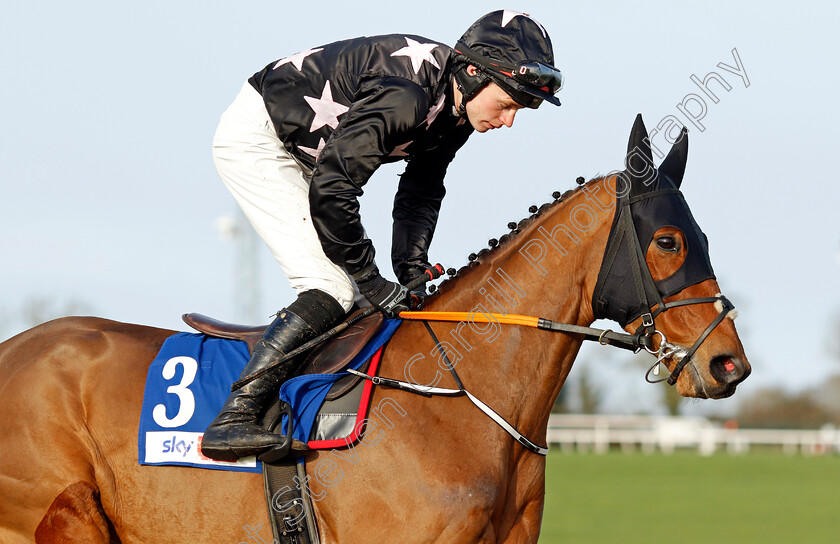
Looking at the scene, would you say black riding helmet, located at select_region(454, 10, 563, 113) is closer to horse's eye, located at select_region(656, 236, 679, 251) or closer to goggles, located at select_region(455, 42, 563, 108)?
goggles, located at select_region(455, 42, 563, 108)

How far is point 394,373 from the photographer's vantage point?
492 cm

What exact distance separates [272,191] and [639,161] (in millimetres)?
1864

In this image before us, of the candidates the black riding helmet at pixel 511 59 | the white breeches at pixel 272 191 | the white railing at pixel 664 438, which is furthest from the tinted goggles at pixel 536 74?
the white railing at pixel 664 438

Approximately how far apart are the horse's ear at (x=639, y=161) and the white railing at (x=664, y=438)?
1327 inches

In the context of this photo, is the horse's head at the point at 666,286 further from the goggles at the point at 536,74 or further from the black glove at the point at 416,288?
the black glove at the point at 416,288

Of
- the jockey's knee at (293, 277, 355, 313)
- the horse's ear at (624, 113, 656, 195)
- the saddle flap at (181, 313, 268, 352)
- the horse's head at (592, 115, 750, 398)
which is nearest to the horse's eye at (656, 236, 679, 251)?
the horse's head at (592, 115, 750, 398)

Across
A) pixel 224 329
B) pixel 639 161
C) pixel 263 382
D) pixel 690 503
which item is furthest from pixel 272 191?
pixel 690 503

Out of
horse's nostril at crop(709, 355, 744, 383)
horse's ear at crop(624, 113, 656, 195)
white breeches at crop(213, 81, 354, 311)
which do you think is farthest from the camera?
white breeches at crop(213, 81, 354, 311)

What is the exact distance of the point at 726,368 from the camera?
4.60 m

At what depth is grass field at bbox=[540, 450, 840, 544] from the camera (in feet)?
44.5

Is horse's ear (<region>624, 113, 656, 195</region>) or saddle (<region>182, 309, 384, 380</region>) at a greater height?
horse's ear (<region>624, 113, 656, 195</region>)

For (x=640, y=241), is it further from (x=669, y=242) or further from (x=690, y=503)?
(x=690, y=503)

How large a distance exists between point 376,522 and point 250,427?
736mm

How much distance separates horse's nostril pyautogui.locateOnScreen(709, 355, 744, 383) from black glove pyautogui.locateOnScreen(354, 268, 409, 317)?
152 centimetres
